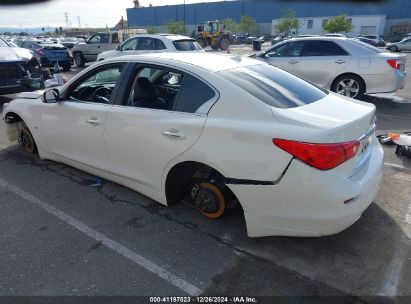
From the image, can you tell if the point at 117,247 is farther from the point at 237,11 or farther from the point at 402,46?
the point at 237,11

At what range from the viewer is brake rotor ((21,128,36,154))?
499 cm

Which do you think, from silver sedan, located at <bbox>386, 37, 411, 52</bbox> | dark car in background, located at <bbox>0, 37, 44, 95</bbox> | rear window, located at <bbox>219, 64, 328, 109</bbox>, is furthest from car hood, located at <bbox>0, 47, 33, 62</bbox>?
silver sedan, located at <bbox>386, 37, 411, 52</bbox>

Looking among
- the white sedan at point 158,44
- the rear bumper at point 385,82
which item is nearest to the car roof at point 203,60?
the rear bumper at point 385,82

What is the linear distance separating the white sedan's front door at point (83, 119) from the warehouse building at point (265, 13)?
61024mm

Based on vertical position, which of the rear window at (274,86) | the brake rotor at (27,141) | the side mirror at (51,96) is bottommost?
the brake rotor at (27,141)

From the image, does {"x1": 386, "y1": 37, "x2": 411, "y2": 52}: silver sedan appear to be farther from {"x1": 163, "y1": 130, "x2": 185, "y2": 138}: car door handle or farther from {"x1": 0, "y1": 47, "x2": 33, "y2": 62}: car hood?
{"x1": 163, "y1": 130, "x2": 185, "y2": 138}: car door handle

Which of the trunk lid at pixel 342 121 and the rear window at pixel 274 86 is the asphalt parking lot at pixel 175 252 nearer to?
the trunk lid at pixel 342 121

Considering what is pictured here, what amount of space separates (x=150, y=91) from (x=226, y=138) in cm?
128

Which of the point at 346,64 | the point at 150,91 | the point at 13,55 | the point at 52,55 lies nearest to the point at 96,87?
the point at 150,91

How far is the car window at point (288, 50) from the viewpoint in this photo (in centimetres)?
895

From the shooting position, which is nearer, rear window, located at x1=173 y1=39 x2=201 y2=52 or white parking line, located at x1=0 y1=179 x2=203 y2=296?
white parking line, located at x1=0 y1=179 x2=203 y2=296

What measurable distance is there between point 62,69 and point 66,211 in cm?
1568

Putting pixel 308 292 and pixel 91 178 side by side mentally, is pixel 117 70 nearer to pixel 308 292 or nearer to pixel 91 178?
pixel 91 178

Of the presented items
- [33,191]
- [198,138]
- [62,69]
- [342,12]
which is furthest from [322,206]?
[342,12]
